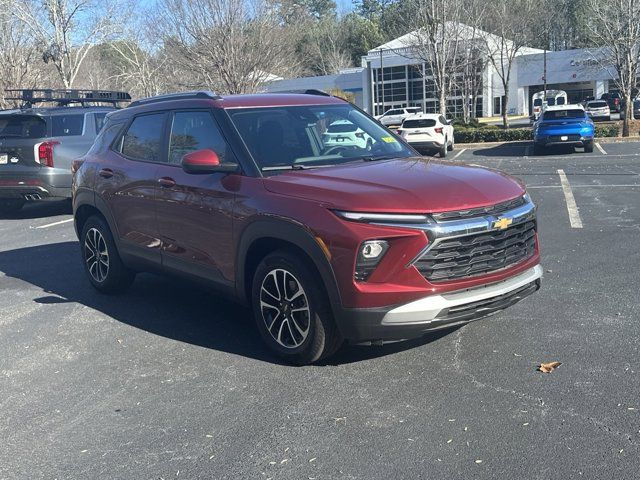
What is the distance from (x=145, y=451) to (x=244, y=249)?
1.63m

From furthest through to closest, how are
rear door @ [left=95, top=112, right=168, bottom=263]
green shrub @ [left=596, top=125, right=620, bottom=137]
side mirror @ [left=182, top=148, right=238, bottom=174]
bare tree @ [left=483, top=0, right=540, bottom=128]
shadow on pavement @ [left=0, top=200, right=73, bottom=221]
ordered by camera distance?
bare tree @ [left=483, top=0, right=540, bottom=128] < green shrub @ [left=596, top=125, right=620, bottom=137] < shadow on pavement @ [left=0, top=200, right=73, bottom=221] < rear door @ [left=95, top=112, right=168, bottom=263] < side mirror @ [left=182, top=148, right=238, bottom=174]

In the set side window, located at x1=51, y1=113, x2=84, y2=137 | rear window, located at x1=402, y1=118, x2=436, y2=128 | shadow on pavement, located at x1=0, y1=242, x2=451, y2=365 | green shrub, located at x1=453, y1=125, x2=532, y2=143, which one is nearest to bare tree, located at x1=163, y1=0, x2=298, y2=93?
rear window, located at x1=402, y1=118, x2=436, y2=128

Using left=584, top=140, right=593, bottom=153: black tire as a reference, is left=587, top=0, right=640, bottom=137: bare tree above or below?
above

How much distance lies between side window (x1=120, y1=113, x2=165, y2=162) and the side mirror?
3.34 ft

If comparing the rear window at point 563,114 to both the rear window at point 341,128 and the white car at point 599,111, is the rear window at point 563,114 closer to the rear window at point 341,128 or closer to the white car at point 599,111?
the rear window at point 341,128

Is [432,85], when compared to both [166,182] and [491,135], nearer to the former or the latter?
[491,135]

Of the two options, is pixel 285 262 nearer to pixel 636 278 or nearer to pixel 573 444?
pixel 573 444

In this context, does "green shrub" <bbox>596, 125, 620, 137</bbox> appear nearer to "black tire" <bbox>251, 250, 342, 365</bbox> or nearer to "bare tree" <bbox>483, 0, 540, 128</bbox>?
"bare tree" <bbox>483, 0, 540, 128</bbox>

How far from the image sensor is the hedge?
28141 mm

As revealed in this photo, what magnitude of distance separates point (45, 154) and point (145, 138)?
6.38m

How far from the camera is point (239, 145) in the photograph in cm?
514

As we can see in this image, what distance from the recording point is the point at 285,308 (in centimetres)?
477

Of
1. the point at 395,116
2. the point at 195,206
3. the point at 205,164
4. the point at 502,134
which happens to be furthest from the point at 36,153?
the point at 395,116

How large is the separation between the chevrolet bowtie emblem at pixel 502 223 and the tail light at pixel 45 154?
9.32m
